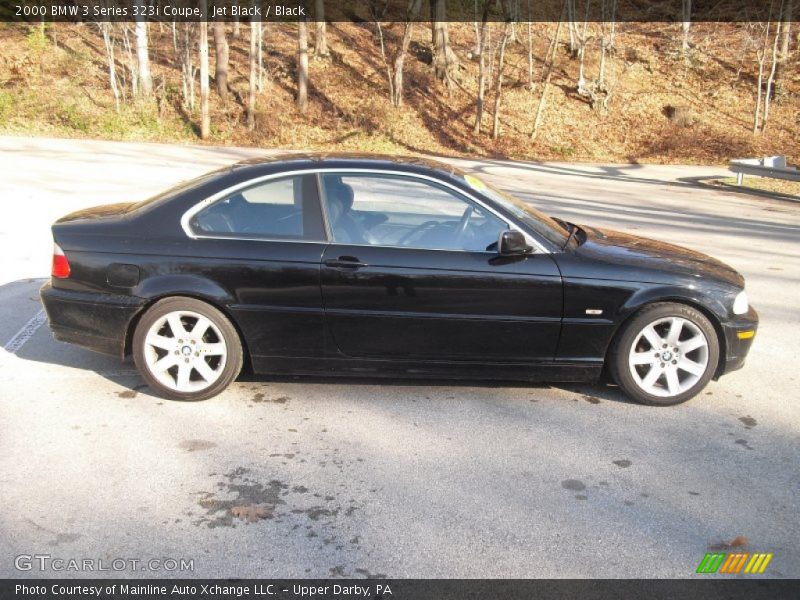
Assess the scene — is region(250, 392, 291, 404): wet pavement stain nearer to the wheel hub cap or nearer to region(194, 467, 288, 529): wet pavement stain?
region(194, 467, 288, 529): wet pavement stain

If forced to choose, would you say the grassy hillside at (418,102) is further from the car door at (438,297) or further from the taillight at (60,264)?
the car door at (438,297)

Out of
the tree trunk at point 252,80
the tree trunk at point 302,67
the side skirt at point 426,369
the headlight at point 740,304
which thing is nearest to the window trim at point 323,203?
the side skirt at point 426,369

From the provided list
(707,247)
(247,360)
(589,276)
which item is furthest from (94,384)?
(707,247)

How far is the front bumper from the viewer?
4859 millimetres

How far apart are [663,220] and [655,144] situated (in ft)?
52.8

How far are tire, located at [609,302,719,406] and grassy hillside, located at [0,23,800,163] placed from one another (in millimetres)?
21549

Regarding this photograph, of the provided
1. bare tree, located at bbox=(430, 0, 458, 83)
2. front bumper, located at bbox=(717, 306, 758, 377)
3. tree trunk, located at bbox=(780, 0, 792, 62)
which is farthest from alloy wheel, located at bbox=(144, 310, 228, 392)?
tree trunk, located at bbox=(780, 0, 792, 62)

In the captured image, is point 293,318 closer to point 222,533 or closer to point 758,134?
point 222,533

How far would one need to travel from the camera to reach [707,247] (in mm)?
10695

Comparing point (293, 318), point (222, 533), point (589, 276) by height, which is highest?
point (589, 276)

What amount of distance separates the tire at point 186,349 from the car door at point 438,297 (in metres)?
0.69

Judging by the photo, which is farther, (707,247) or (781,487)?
(707,247)

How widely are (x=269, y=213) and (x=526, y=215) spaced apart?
1.74 m

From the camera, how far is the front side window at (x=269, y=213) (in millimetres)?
4789
